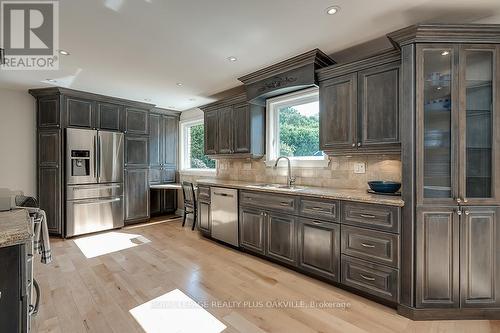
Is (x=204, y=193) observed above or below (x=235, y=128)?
below

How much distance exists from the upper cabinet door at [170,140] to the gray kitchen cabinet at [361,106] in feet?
13.1

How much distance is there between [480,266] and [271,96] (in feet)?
9.81

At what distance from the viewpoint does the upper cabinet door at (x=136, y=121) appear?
16.3 ft

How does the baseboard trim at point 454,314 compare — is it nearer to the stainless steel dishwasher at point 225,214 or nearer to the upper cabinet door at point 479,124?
the upper cabinet door at point 479,124

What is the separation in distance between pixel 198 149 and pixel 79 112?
7.67 feet

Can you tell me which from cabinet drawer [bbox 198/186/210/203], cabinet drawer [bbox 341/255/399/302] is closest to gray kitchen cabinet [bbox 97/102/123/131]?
cabinet drawer [bbox 198/186/210/203]

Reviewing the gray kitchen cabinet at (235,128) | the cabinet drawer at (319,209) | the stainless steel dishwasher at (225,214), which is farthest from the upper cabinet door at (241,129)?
the cabinet drawer at (319,209)

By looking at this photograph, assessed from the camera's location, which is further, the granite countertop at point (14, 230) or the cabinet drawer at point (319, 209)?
the cabinet drawer at point (319, 209)

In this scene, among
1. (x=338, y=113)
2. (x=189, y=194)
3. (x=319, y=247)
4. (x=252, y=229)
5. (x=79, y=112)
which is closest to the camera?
(x=319, y=247)

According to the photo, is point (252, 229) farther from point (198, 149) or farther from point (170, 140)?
point (170, 140)

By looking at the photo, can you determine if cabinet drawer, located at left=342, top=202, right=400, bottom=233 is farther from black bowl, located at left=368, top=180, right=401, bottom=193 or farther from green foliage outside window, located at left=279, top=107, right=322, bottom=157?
green foliage outside window, located at left=279, top=107, right=322, bottom=157

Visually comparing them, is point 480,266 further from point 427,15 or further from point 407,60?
point 427,15

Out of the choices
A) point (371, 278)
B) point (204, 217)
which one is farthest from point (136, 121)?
point (371, 278)

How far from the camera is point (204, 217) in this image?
4184 millimetres
